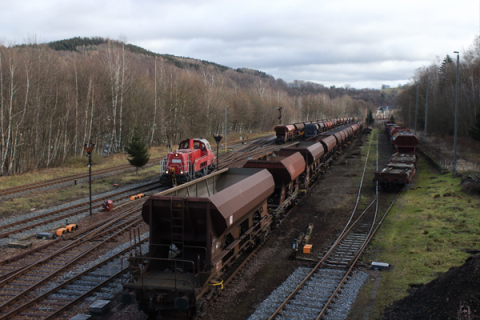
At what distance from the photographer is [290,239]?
46.6 ft

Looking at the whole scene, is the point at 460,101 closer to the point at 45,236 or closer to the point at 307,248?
the point at 307,248

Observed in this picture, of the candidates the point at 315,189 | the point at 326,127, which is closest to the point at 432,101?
the point at 326,127

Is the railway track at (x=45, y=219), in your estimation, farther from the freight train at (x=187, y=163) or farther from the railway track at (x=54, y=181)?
the railway track at (x=54, y=181)

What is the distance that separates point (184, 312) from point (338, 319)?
3.62m

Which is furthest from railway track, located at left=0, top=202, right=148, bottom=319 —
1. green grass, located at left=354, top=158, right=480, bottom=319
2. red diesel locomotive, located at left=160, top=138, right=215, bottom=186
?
green grass, located at left=354, top=158, right=480, bottom=319

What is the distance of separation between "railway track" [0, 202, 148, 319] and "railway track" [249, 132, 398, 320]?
3915mm

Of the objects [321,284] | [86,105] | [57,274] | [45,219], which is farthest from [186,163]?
[86,105]

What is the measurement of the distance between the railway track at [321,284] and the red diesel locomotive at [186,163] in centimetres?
1066

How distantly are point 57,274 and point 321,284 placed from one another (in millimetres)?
7910

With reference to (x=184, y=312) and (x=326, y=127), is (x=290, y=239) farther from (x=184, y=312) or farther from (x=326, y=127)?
(x=326, y=127)

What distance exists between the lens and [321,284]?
10.1 metres


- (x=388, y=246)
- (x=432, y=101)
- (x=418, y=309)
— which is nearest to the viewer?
(x=418, y=309)

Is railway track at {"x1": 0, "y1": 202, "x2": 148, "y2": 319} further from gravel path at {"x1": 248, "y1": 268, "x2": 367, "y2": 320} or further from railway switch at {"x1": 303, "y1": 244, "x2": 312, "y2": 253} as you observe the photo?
railway switch at {"x1": 303, "y1": 244, "x2": 312, "y2": 253}

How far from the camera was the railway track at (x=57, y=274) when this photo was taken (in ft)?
A: 28.9
